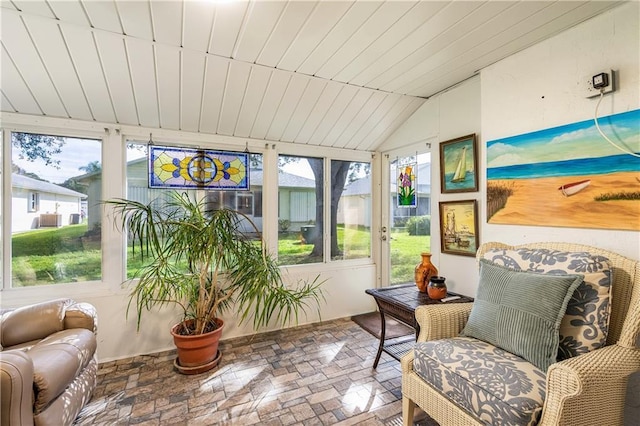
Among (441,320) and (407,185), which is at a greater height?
(407,185)

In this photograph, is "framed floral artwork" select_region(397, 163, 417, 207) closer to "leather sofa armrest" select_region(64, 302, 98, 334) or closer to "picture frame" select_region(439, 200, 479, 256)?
"picture frame" select_region(439, 200, 479, 256)

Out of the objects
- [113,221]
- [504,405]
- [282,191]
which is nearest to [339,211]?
[282,191]

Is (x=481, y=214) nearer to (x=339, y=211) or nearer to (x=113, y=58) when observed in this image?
(x=339, y=211)

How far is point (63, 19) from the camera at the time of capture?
1.70m

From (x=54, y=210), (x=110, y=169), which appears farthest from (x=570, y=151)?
(x=54, y=210)

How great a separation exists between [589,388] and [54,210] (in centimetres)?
375

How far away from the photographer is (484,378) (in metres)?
1.26

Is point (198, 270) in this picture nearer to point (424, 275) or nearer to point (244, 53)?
point (244, 53)

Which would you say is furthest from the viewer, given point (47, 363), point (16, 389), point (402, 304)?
point (402, 304)

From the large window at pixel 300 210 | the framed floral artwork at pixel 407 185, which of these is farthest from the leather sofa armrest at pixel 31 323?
the framed floral artwork at pixel 407 185

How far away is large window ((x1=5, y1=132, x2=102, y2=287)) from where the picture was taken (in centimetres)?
233

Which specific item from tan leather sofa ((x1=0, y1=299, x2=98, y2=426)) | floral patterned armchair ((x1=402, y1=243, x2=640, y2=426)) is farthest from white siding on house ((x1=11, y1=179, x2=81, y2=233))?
floral patterned armchair ((x1=402, y1=243, x2=640, y2=426))

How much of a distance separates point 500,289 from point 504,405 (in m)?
0.60

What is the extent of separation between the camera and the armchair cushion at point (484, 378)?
114 centimetres
